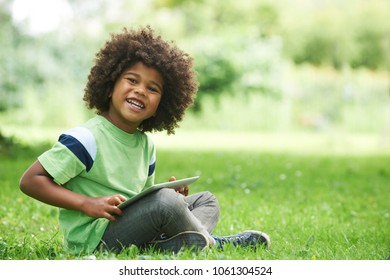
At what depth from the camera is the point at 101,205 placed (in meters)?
2.98

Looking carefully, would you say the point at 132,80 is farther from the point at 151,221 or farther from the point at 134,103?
the point at 151,221

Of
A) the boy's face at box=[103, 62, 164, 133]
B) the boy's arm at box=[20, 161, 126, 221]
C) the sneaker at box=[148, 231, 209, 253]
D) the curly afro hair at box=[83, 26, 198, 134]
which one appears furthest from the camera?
the curly afro hair at box=[83, 26, 198, 134]

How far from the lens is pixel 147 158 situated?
11.4 feet

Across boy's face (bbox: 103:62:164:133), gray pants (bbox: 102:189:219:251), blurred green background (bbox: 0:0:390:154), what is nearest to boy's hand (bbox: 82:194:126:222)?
gray pants (bbox: 102:189:219:251)

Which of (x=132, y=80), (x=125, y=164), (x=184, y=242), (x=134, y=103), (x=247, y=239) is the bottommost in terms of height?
(x=247, y=239)

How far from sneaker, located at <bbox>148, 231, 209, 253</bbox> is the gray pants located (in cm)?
2

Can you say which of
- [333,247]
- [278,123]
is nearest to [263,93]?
[278,123]

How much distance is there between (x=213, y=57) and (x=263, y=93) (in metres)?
1.58

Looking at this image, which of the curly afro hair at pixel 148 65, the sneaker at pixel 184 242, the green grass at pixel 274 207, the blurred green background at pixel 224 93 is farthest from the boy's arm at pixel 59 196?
the blurred green background at pixel 224 93

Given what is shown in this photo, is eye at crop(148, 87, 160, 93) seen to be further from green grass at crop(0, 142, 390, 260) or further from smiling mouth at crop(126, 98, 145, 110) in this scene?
green grass at crop(0, 142, 390, 260)

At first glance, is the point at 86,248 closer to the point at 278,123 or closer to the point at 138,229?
the point at 138,229

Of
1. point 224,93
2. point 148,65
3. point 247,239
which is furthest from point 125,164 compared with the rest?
point 224,93

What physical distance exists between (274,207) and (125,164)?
2162 mm

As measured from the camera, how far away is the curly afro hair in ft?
11.1
